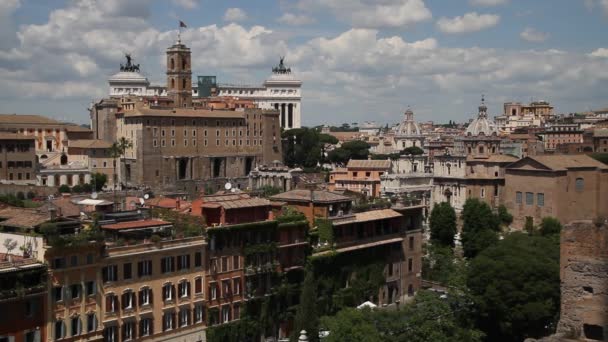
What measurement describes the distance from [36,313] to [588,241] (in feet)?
69.1

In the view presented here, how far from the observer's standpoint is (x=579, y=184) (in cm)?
7256

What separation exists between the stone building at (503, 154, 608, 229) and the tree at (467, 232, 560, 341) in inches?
1045

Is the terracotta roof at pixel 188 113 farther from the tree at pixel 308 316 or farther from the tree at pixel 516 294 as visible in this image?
the tree at pixel 308 316

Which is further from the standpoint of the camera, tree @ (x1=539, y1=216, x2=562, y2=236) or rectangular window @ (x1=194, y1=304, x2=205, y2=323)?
tree @ (x1=539, y1=216, x2=562, y2=236)

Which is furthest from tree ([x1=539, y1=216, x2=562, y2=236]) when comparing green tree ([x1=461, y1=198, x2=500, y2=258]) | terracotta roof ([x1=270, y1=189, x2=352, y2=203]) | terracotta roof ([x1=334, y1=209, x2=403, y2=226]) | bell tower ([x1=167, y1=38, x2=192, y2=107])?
bell tower ([x1=167, y1=38, x2=192, y2=107])

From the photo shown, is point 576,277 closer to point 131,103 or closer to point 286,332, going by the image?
Result: point 286,332

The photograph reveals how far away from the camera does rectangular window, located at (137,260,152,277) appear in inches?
1524

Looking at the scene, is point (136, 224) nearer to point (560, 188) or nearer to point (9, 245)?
point (9, 245)

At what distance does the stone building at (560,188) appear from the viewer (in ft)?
236

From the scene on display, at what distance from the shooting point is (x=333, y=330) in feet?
118

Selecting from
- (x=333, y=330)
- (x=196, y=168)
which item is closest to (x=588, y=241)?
(x=333, y=330)

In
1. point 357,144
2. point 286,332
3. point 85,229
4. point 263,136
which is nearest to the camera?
point 85,229

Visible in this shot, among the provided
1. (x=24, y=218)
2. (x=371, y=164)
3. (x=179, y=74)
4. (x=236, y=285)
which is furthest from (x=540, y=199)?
(x=179, y=74)

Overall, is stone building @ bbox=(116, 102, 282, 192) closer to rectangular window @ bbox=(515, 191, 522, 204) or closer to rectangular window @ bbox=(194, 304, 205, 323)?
rectangular window @ bbox=(515, 191, 522, 204)
